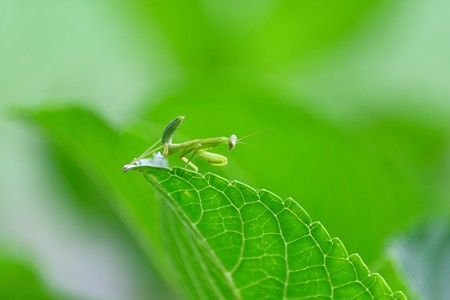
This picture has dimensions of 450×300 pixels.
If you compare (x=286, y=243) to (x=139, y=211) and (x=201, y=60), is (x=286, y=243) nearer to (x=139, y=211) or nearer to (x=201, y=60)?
(x=139, y=211)

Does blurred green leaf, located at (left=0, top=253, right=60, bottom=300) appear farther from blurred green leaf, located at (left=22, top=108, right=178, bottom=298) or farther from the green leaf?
the green leaf

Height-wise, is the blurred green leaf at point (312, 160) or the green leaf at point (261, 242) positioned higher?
the blurred green leaf at point (312, 160)

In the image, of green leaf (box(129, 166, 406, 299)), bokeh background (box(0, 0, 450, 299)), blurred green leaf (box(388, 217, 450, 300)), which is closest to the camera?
green leaf (box(129, 166, 406, 299))

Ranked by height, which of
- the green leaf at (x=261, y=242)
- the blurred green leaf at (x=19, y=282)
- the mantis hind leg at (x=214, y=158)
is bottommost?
the green leaf at (x=261, y=242)

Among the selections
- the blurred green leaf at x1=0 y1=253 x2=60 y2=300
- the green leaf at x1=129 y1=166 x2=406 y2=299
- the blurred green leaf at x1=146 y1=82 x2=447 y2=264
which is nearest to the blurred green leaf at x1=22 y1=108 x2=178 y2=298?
the blurred green leaf at x1=146 y1=82 x2=447 y2=264

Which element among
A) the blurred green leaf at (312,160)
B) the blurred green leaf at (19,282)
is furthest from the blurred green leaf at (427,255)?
the blurred green leaf at (19,282)

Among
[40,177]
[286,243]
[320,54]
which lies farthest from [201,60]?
[286,243]

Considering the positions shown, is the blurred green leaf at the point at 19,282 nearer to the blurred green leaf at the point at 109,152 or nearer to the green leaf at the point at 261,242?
the blurred green leaf at the point at 109,152
